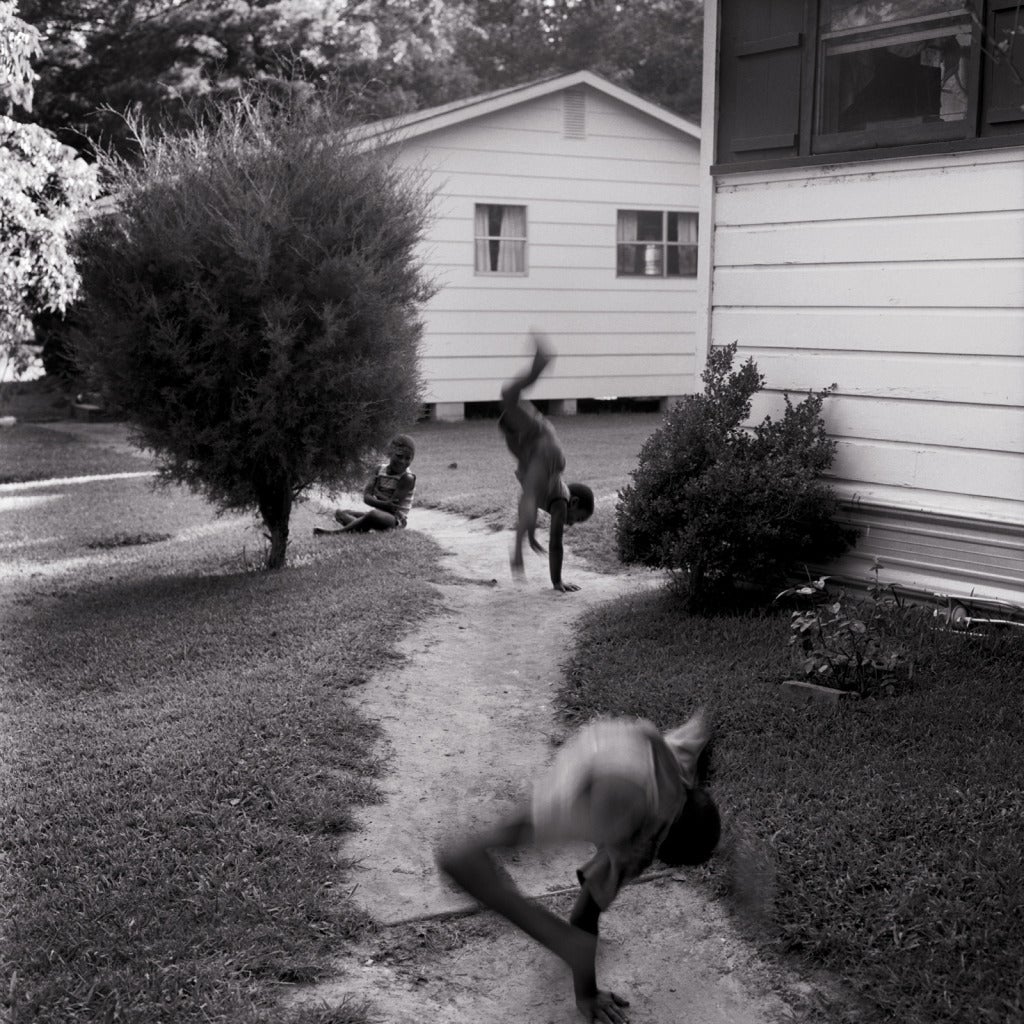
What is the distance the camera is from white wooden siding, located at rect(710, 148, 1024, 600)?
672cm

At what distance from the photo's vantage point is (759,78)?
25.8ft

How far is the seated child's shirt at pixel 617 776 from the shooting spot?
3076 mm

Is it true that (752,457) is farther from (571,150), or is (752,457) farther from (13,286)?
(571,150)

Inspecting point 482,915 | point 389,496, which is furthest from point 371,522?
point 482,915

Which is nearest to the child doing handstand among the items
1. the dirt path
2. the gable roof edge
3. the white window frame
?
the dirt path

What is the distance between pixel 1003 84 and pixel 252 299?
16.1 feet

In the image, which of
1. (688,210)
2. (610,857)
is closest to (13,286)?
(688,210)

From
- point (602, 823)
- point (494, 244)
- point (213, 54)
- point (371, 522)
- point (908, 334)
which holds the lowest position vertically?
point (371, 522)

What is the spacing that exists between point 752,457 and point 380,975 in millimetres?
4158

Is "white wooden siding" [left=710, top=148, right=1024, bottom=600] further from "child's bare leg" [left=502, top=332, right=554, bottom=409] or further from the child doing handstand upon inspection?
"child's bare leg" [left=502, top=332, right=554, bottom=409]

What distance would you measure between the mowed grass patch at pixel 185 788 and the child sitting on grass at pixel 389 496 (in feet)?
7.41

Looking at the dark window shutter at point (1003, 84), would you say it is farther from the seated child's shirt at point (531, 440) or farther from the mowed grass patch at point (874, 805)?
the seated child's shirt at point (531, 440)

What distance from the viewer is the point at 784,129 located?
25.3 feet

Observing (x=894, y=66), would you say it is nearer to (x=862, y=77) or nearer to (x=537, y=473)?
(x=862, y=77)
